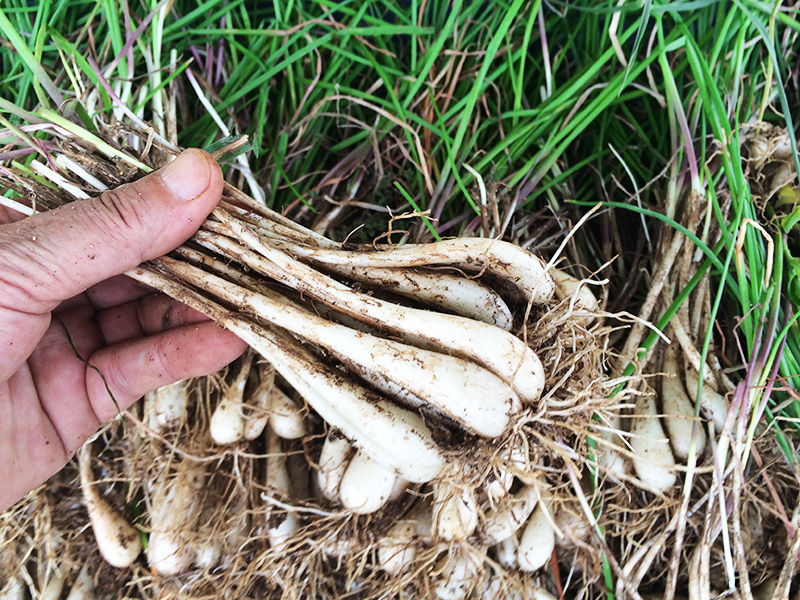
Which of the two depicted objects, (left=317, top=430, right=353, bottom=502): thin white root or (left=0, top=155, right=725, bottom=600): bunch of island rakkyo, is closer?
(left=0, top=155, right=725, bottom=600): bunch of island rakkyo

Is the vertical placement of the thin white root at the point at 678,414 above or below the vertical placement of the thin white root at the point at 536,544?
above

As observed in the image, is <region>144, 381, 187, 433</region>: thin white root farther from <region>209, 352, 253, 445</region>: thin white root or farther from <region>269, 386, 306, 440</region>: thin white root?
<region>269, 386, 306, 440</region>: thin white root

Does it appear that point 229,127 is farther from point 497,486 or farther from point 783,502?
point 783,502

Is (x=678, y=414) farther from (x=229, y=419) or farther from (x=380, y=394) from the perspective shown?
(x=229, y=419)

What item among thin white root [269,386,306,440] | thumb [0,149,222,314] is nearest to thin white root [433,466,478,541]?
thin white root [269,386,306,440]

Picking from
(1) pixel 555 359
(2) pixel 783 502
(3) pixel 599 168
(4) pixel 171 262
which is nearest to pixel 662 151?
(3) pixel 599 168

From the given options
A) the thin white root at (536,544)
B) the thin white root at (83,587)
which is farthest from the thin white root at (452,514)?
the thin white root at (83,587)

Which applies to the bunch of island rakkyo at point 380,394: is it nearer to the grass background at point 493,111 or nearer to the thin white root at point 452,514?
the thin white root at point 452,514
